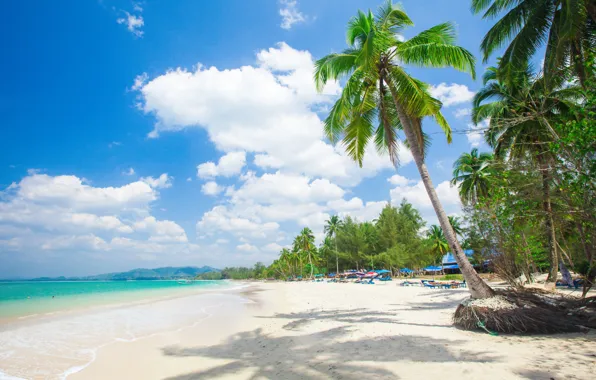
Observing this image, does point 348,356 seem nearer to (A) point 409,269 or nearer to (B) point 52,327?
(B) point 52,327

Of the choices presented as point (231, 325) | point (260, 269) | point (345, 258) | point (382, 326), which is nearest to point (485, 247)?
point (382, 326)

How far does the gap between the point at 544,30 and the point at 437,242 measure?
115 ft

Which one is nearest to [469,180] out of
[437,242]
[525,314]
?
[437,242]

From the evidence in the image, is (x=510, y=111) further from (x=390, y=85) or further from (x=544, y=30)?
(x=390, y=85)

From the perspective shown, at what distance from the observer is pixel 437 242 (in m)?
40.2

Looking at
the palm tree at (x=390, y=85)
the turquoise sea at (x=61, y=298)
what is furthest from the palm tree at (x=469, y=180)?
the turquoise sea at (x=61, y=298)

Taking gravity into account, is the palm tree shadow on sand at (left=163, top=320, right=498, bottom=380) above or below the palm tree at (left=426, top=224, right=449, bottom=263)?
below

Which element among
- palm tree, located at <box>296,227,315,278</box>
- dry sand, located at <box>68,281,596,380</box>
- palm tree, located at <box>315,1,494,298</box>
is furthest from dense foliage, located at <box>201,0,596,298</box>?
palm tree, located at <box>296,227,315,278</box>

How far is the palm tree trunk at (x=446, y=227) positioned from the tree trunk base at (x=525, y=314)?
0.89 feet

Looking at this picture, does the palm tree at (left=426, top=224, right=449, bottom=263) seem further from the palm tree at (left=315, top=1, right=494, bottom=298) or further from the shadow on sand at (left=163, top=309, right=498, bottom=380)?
the shadow on sand at (left=163, top=309, right=498, bottom=380)

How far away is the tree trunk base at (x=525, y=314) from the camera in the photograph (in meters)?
6.37

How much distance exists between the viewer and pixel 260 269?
127125 millimetres

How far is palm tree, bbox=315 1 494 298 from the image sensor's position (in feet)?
25.7

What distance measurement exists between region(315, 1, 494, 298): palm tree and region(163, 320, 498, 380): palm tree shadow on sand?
8.86 ft
